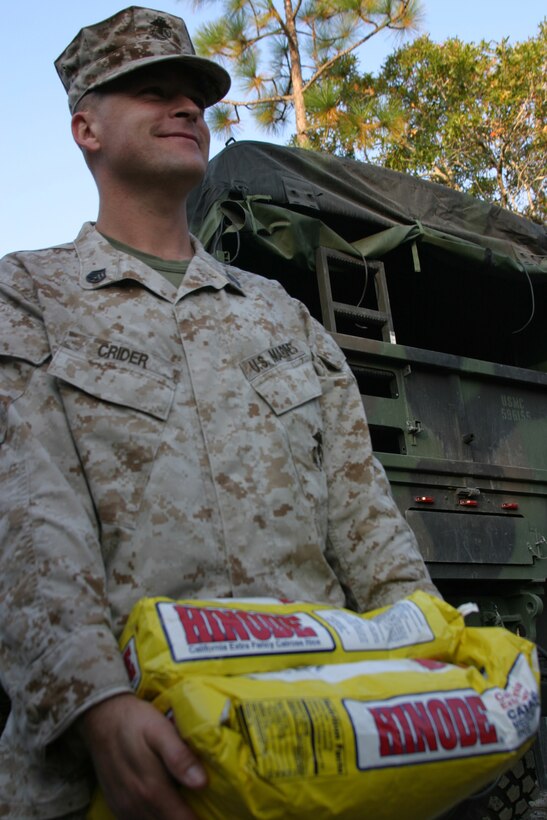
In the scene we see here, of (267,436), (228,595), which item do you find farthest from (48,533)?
(267,436)

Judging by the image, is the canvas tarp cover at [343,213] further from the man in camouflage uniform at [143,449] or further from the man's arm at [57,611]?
the man's arm at [57,611]

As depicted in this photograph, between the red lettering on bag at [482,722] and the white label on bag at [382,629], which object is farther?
the white label on bag at [382,629]

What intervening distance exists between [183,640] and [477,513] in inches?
134

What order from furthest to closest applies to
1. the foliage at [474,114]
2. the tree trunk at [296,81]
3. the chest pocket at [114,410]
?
1. the foliage at [474,114]
2. the tree trunk at [296,81]
3. the chest pocket at [114,410]

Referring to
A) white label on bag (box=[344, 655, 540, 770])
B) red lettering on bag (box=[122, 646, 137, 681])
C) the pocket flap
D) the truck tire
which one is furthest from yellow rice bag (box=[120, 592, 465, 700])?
the truck tire

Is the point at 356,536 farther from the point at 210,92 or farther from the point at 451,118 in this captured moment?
the point at 451,118

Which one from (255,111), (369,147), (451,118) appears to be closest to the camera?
(255,111)

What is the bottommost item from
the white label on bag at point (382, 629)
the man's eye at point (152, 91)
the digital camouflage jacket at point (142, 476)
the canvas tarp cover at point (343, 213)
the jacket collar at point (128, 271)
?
the white label on bag at point (382, 629)

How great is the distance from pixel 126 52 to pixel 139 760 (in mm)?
1272

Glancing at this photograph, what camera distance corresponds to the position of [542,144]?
16203 mm

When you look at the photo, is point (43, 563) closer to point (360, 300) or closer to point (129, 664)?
point (129, 664)

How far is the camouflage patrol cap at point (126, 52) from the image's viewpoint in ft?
5.98

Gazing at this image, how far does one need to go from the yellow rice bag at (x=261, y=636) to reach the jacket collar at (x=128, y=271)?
1.99 ft

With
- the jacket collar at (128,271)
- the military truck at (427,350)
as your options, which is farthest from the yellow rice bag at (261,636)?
the military truck at (427,350)
